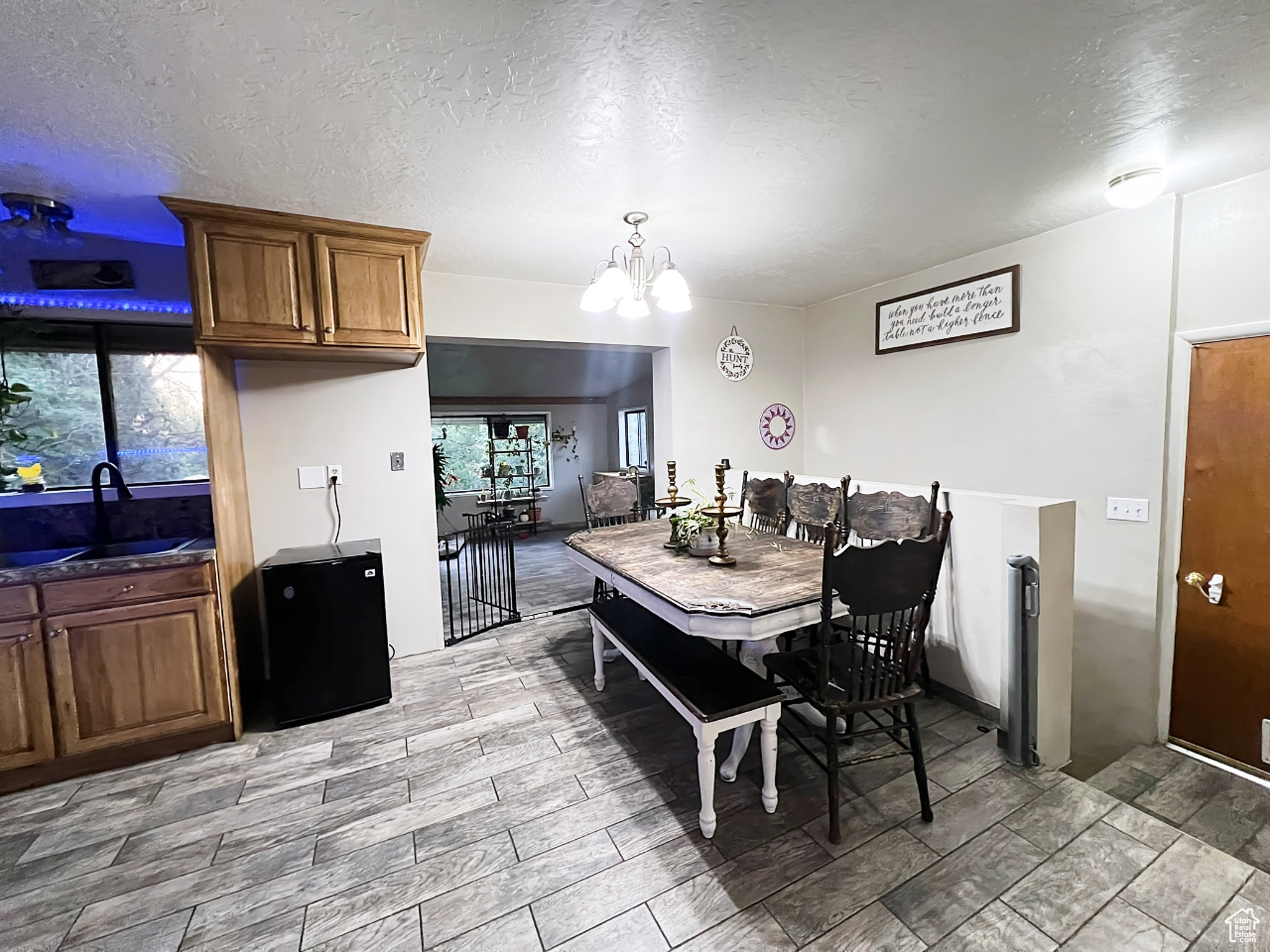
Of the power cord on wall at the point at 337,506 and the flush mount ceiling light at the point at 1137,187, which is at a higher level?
the flush mount ceiling light at the point at 1137,187

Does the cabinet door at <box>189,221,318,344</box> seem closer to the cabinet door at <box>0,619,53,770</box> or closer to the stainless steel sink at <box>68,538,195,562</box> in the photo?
the stainless steel sink at <box>68,538,195,562</box>

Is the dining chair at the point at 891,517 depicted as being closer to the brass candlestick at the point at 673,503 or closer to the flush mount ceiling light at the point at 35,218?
the brass candlestick at the point at 673,503

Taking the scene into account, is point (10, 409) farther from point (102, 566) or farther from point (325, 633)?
point (325, 633)

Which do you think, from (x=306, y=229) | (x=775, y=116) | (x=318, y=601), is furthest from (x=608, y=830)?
(x=306, y=229)

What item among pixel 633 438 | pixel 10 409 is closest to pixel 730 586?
pixel 10 409

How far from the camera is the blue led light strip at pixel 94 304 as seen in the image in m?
2.53

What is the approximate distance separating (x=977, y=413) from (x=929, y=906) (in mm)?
2870

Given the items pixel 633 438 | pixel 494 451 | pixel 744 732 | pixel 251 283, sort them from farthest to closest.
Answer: pixel 633 438 → pixel 494 451 → pixel 251 283 → pixel 744 732

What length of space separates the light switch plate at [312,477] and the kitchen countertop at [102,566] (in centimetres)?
66

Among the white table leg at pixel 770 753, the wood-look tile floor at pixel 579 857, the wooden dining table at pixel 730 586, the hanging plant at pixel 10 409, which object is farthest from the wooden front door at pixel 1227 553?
the hanging plant at pixel 10 409

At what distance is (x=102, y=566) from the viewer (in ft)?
7.04

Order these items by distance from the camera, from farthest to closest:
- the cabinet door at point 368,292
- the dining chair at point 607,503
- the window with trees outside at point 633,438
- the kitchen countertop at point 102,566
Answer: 1. the window with trees outside at point 633,438
2. the dining chair at point 607,503
3. the cabinet door at point 368,292
4. the kitchen countertop at point 102,566

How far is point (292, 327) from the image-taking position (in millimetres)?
2459

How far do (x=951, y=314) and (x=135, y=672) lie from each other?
4.91 meters
